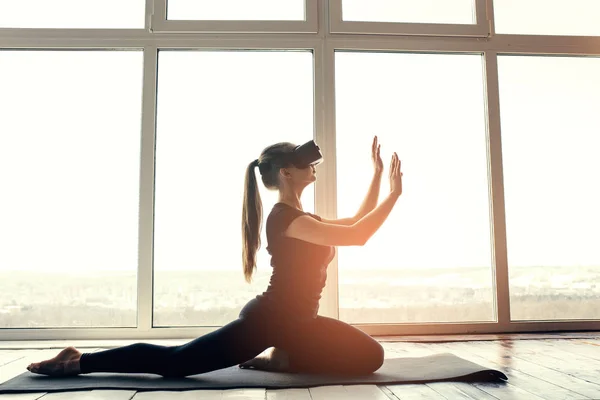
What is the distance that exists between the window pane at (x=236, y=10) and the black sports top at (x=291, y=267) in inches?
66.3

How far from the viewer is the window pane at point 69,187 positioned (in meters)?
3.22

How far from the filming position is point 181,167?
3.32m

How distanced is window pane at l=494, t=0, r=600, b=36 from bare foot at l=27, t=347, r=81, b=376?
2970 mm

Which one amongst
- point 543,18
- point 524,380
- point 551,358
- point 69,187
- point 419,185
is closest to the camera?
point 524,380

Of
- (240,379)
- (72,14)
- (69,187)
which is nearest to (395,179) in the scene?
(240,379)

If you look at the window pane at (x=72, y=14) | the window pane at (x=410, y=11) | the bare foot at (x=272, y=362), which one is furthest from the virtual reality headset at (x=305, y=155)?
the window pane at (x=72, y=14)

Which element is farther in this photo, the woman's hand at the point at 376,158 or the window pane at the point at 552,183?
the window pane at the point at 552,183

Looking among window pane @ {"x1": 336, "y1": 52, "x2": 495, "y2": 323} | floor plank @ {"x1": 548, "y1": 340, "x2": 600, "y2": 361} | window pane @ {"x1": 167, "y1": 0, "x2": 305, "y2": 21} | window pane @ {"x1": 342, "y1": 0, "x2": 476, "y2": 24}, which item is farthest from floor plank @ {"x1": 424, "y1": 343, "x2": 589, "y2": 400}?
window pane @ {"x1": 167, "y1": 0, "x2": 305, "y2": 21}

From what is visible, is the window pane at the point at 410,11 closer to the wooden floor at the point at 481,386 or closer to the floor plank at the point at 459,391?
the wooden floor at the point at 481,386

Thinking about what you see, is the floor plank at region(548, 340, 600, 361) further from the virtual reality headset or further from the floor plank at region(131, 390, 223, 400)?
the floor plank at region(131, 390, 223, 400)

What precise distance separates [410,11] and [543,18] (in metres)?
0.85

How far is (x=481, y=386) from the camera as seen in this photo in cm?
187

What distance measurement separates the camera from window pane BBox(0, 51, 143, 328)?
3.22 metres

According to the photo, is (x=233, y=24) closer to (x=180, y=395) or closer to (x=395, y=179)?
(x=395, y=179)
